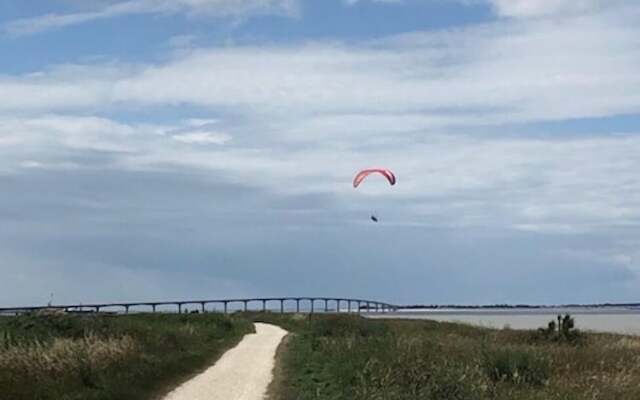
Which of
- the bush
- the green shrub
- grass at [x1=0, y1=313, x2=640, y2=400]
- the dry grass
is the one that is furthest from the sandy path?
the bush

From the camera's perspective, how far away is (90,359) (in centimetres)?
2594

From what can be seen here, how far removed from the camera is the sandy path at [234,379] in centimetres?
2369

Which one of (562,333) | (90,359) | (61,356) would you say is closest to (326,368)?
(90,359)

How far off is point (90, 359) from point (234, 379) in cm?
368

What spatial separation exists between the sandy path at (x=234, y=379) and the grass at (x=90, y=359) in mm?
540

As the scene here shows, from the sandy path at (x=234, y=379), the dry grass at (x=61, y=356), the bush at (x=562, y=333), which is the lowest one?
the sandy path at (x=234, y=379)

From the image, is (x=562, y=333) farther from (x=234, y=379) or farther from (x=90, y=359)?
(x=90, y=359)

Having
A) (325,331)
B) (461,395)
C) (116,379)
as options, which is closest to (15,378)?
(116,379)

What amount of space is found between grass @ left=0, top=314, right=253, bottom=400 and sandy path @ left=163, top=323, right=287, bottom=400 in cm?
54

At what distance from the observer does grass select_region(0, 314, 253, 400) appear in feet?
73.0

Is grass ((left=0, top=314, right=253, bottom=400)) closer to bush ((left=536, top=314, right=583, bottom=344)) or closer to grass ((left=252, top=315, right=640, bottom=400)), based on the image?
grass ((left=252, top=315, right=640, bottom=400))

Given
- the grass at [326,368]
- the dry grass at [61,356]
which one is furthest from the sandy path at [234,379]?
the dry grass at [61,356]

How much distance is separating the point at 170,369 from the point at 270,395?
537cm

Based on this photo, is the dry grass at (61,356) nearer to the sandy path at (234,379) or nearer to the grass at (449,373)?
the sandy path at (234,379)
